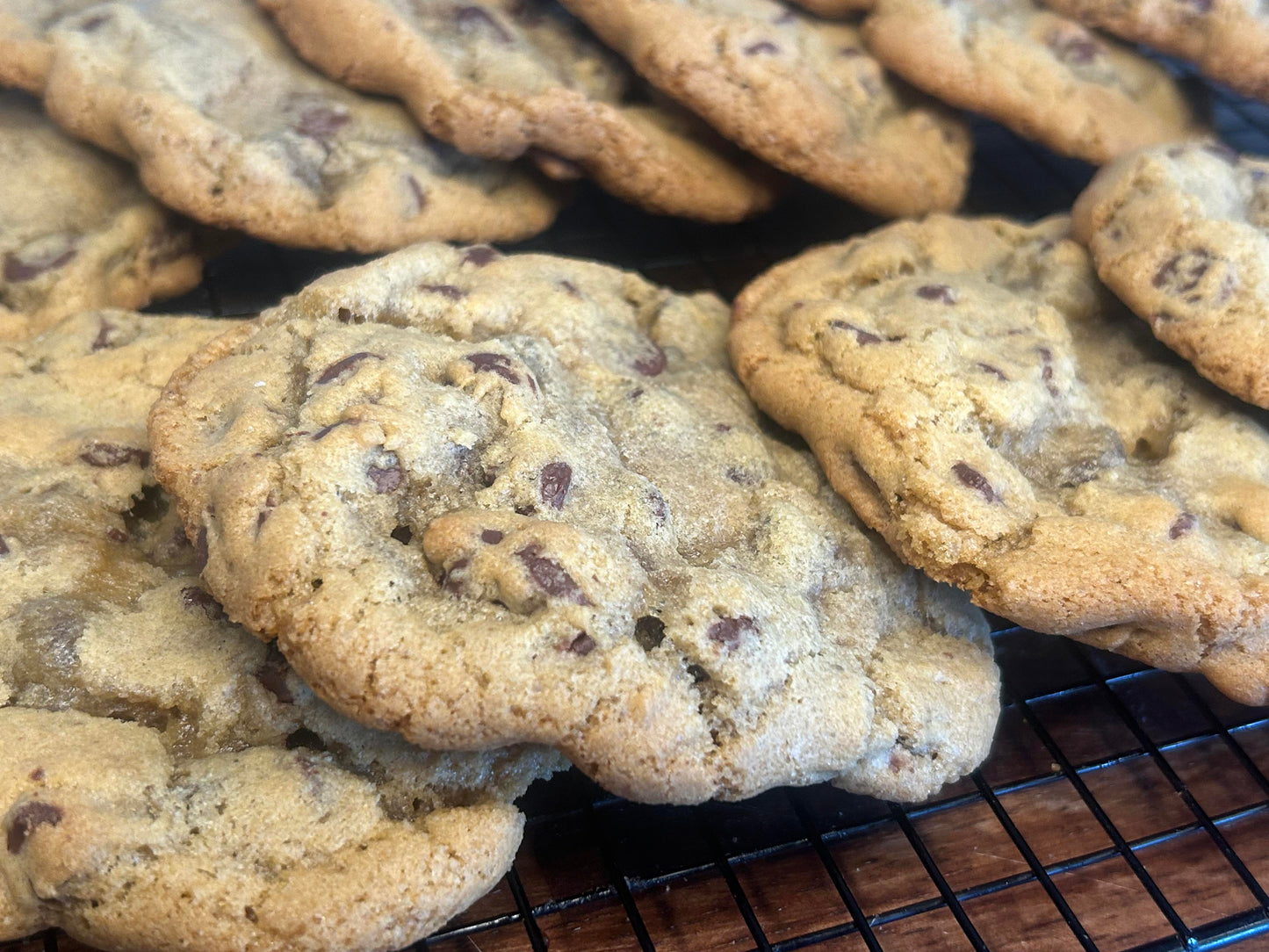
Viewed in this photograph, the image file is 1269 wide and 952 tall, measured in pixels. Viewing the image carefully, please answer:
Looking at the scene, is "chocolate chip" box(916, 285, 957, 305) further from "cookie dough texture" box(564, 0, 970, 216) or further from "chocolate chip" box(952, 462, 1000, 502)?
"cookie dough texture" box(564, 0, 970, 216)

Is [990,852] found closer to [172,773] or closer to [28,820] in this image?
[172,773]

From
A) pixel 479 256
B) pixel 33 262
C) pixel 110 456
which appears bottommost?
pixel 33 262

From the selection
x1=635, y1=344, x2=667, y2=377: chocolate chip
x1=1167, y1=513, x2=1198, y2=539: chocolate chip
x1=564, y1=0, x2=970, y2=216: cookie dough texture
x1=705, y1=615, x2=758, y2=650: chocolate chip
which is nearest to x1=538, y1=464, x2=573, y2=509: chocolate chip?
x1=705, y1=615, x2=758, y2=650: chocolate chip

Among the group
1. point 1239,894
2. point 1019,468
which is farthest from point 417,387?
point 1239,894

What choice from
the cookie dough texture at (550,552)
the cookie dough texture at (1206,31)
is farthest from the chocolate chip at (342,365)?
the cookie dough texture at (1206,31)

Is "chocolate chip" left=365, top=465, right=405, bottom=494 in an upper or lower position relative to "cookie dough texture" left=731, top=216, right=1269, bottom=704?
lower

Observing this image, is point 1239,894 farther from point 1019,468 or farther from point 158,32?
point 158,32

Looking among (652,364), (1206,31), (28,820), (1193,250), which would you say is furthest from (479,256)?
(1206,31)
